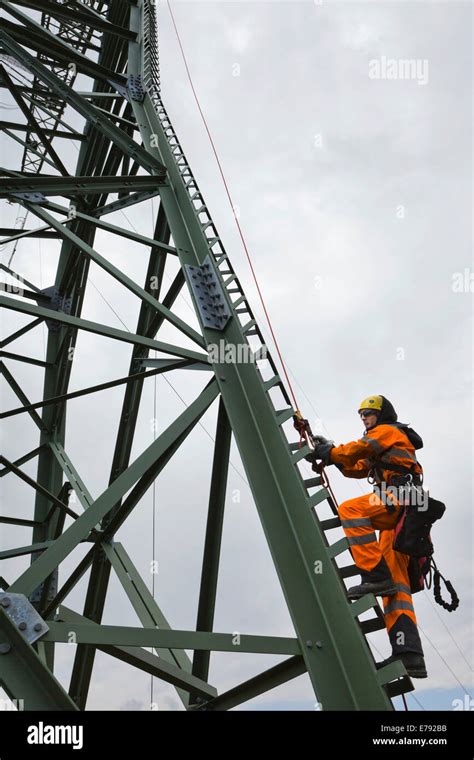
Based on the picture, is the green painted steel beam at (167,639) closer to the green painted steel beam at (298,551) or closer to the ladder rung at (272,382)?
the green painted steel beam at (298,551)

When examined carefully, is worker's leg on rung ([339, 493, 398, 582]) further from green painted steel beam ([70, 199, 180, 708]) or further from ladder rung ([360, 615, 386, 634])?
green painted steel beam ([70, 199, 180, 708])

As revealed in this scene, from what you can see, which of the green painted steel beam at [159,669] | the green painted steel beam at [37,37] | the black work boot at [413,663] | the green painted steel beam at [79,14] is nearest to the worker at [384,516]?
the black work boot at [413,663]

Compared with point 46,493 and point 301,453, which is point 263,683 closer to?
point 301,453

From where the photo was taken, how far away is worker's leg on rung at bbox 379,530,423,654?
3.63 m

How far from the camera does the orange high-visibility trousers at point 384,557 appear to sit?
366 centimetres

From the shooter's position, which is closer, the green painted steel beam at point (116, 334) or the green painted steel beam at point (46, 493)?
the green painted steel beam at point (116, 334)

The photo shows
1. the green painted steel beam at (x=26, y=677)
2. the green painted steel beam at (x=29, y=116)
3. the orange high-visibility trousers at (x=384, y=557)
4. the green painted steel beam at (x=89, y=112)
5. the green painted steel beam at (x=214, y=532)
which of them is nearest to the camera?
the green painted steel beam at (x=26, y=677)

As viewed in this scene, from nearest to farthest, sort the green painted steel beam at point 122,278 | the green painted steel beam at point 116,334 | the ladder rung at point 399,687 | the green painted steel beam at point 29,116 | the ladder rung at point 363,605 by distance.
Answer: the ladder rung at point 399,687
the ladder rung at point 363,605
the green painted steel beam at point 116,334
the green painted steel beam at point 122,278
the green painted steel beam at point 29,116

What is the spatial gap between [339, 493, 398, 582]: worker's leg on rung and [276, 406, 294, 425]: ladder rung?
2.51ft

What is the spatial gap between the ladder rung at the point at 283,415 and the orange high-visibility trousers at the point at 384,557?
771 millimetres

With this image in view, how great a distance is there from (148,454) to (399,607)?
1.87 meters

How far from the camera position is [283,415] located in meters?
3.98
